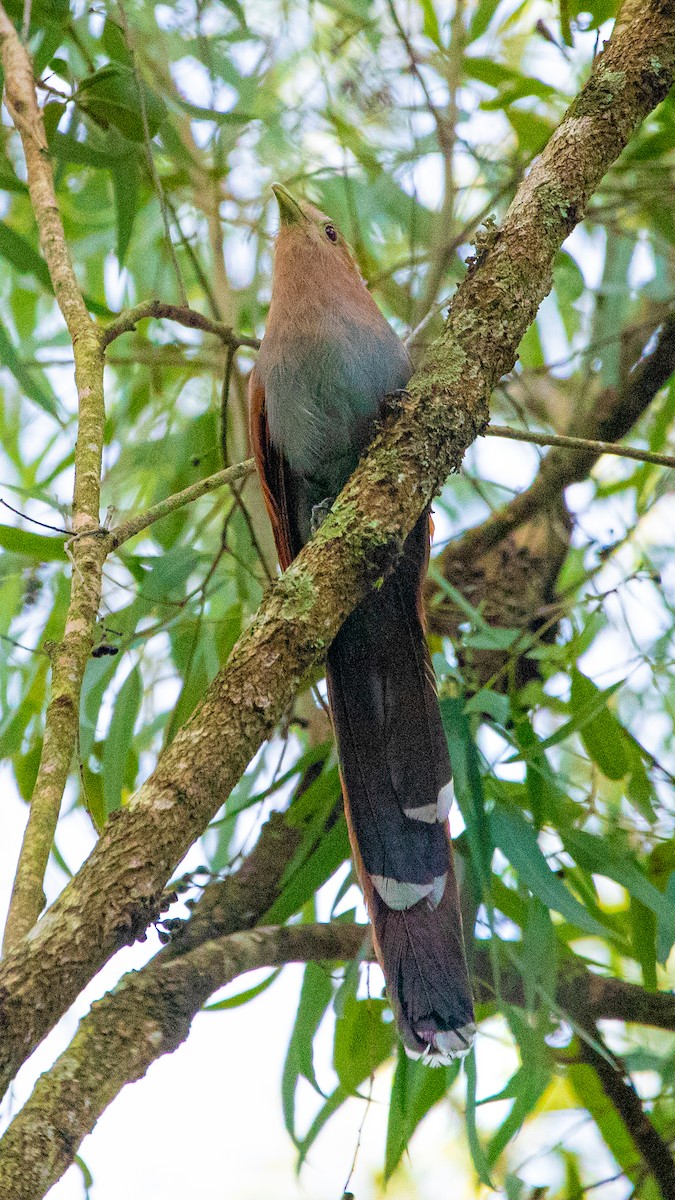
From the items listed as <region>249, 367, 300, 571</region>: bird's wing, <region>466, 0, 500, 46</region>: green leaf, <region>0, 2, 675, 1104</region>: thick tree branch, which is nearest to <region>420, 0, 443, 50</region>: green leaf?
<region>466, 0, 500, 46</region>: green leaf

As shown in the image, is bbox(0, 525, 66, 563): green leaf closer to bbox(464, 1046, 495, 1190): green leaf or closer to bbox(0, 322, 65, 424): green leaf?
bbox(0, 322, 65, 424): green leaf

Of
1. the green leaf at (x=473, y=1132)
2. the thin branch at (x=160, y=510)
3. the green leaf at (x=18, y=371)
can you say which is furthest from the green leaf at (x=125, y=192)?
the green leaf at (x=473, y=1132)

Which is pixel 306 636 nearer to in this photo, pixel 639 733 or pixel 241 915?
pixel 241 915

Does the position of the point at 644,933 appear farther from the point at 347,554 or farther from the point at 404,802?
the point at 347,554

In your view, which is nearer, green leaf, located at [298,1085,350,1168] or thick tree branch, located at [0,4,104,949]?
thick tree branch, located at [0,4,104,949]

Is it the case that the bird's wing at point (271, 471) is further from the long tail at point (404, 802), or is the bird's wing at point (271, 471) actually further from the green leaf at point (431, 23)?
the green leaf at point (431, 23)

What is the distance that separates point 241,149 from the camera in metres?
3.38

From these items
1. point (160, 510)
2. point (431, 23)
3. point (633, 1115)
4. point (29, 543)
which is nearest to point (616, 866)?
point (633, 1115)

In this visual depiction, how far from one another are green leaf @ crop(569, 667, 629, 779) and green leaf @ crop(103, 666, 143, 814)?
3.13 ft

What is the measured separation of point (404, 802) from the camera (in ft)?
7.64

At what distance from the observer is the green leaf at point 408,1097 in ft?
7.01

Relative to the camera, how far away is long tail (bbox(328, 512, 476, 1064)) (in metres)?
2.06

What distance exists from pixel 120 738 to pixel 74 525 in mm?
1003

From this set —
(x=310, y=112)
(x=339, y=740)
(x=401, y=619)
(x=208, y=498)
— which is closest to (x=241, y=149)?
(x=310, y=112)
